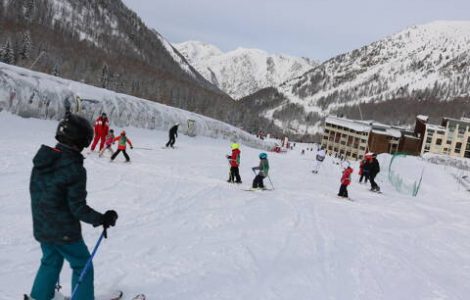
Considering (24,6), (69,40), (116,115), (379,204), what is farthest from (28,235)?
(24,6)

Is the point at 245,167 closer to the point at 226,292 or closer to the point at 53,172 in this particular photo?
the point at 226,292

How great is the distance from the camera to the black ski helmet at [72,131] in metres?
3.46

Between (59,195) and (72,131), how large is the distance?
551 millimetres

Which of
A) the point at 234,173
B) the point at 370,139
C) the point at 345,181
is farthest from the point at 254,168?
the point at 370,139

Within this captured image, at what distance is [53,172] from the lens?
3.43 m

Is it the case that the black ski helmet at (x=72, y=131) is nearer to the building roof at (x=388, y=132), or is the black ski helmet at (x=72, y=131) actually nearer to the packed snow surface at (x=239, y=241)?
the packed snow surface at (x=239, y=241)

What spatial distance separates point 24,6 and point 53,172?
18638cm

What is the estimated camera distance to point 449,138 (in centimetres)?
9806

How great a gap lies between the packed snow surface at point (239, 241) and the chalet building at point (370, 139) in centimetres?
9447

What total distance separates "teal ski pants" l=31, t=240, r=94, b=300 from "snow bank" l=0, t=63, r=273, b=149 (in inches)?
752

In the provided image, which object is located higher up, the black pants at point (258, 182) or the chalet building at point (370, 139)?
the chalet building at point (370, 139)

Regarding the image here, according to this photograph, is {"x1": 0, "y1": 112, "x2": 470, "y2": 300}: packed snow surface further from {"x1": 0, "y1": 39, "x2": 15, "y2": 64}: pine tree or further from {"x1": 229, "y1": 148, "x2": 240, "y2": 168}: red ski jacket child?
{"x1": 0, "y1": 39, "x2": 15, "y2": 64}: pine tree

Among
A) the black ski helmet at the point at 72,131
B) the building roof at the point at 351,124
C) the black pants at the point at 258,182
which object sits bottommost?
the black pants at the point at 258,182

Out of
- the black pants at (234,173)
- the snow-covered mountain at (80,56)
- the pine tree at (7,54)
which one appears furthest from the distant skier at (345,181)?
the snow-covered mountain at (80,56)
